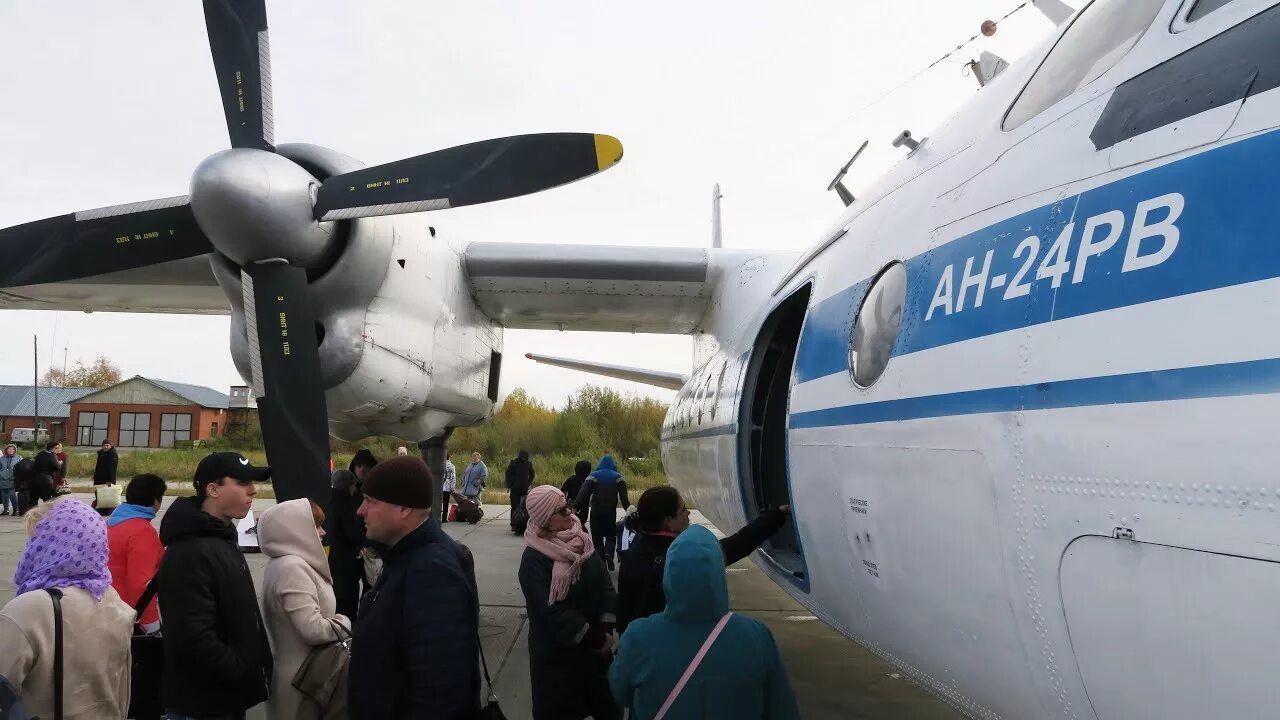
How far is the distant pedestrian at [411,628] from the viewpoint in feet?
7.43

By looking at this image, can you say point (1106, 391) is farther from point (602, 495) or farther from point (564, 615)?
point (602, 495)

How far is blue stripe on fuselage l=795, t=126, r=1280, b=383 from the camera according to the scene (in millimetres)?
1593

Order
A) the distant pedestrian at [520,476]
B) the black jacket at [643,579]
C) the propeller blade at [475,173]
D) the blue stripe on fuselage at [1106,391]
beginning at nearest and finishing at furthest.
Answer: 1. the blue stripe on fuselage at [1106,391]
2. the black jacket at [643,579]
3. the propeller blade at [475,173]
4. the distant pedestrian at [520,476]

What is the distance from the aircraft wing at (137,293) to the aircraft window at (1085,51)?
7829 mm

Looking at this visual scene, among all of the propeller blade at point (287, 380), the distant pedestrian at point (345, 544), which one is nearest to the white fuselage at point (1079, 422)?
the distant pedestrian at point (345, 544)

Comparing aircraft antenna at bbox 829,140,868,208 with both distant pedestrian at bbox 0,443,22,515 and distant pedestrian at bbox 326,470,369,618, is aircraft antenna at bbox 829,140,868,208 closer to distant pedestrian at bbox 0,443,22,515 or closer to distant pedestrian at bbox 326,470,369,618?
distant pedestrian at bbox 326,470,369,618

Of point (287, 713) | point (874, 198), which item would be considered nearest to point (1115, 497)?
point (874, 198)

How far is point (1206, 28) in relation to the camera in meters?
2.03

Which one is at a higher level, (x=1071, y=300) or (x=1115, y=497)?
(x=1071, y=300)

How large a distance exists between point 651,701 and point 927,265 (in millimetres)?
1677

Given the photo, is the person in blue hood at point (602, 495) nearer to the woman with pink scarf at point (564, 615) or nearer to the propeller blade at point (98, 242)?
the propeller blade at point (98, 242)

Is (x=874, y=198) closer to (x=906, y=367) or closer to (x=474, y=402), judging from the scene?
(x=906, y=367)

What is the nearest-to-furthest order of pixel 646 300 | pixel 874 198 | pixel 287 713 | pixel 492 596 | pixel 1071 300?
pixel 1071 300 → pixel 287 713 → pixel 874 198 → pixel 492 596 → pixel 646 300

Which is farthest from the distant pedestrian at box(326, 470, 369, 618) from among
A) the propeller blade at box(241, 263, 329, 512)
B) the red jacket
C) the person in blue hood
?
the person in blue hood
